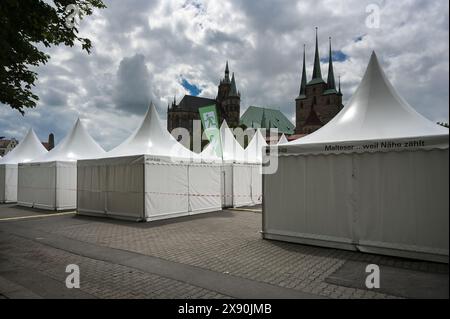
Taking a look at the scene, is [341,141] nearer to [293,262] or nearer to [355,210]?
[355,210]

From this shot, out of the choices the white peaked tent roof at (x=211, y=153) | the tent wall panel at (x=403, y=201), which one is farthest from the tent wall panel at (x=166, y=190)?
Answer: the tent wall panel at (x=403, y=201)

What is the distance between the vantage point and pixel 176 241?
26.6ft

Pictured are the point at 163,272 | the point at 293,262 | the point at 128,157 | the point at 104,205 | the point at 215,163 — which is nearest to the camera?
the point at 163,272

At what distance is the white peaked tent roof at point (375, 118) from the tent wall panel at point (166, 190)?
6.12 m

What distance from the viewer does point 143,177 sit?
11469mm

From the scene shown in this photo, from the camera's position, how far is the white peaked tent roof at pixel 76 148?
16672 millimetres

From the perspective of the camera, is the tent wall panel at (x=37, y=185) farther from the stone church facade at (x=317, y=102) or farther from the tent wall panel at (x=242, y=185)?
the stone church facade at (x=317, y=102)

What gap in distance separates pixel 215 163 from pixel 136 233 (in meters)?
6.30

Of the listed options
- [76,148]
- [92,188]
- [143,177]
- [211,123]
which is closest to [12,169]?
[76,148]

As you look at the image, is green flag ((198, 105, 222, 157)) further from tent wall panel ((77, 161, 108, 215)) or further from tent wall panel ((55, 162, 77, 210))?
tent wall panel ((55, 162, 77, 210))

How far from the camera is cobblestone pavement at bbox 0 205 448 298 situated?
189 inches

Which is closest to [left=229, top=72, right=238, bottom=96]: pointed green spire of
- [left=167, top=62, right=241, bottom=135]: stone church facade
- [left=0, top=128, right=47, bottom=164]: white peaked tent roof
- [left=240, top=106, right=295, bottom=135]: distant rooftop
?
[left=167, top=62, right=241, bottom=135]: stone church facade
